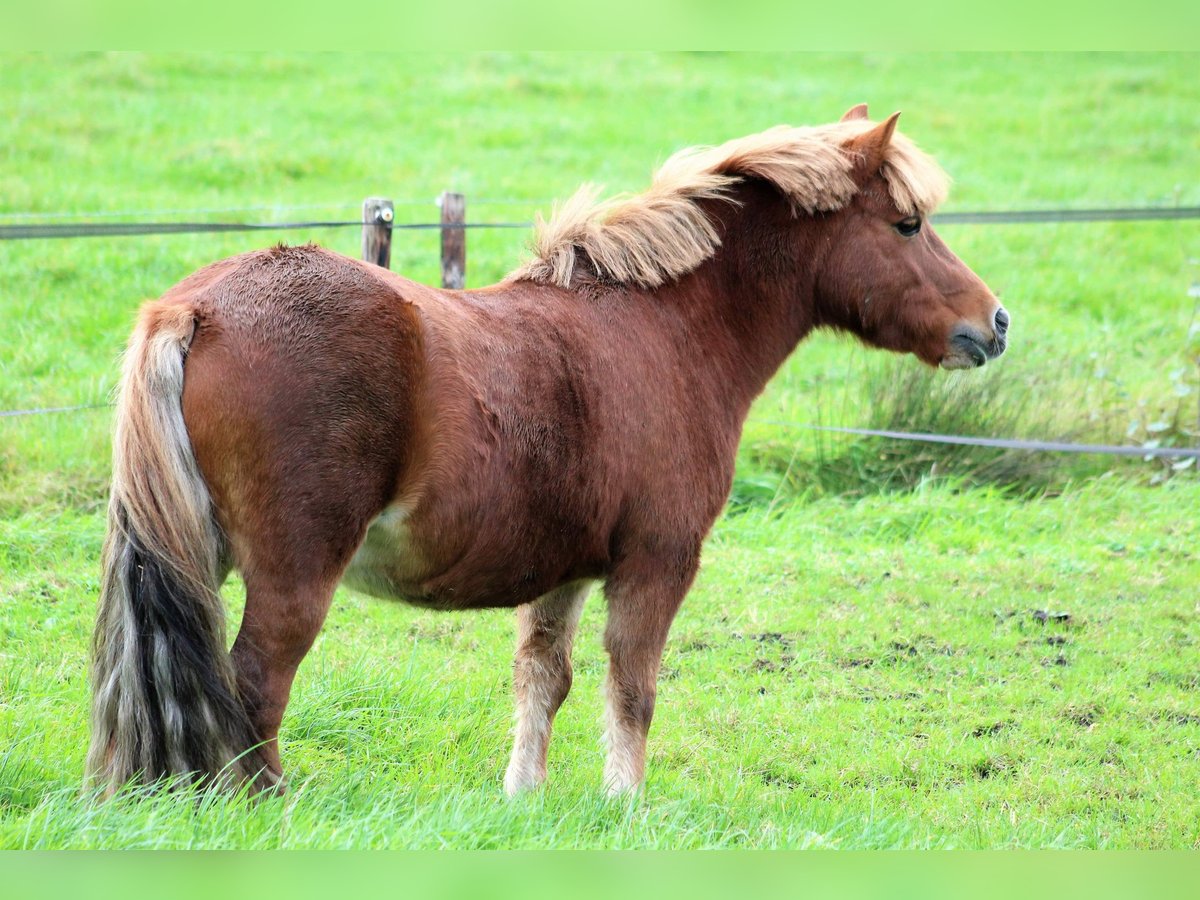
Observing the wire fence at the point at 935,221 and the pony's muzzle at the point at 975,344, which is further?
the wire fence at the point at 935,221

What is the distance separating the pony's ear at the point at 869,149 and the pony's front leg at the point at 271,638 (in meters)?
2.39

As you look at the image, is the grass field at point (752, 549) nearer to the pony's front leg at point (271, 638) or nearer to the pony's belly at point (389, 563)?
the pony's front leg at point (271, 638)

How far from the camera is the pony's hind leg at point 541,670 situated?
4074mm

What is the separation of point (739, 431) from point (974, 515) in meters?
3.39

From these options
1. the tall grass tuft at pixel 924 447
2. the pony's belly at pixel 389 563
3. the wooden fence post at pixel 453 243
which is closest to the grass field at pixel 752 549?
the tall grass tuft at pixel 924 447

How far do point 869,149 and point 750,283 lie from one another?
2.07 ft

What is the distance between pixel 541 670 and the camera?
4.12 m

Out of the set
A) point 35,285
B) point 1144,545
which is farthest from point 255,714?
point 35,285

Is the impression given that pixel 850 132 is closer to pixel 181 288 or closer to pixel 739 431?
pixel 739 431

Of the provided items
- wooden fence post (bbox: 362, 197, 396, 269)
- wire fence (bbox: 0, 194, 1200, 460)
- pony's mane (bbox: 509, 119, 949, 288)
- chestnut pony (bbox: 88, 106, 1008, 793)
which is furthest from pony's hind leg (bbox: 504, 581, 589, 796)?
wooden fence post (bbox: 362, 197, 396, 269)

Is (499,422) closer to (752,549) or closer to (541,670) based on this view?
(541,670)

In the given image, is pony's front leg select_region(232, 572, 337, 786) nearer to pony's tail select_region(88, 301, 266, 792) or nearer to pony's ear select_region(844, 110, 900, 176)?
pony's tail select_region(88, 301, 266, 792)

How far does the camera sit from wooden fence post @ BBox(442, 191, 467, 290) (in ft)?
22.7

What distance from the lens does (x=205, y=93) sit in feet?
44.1
